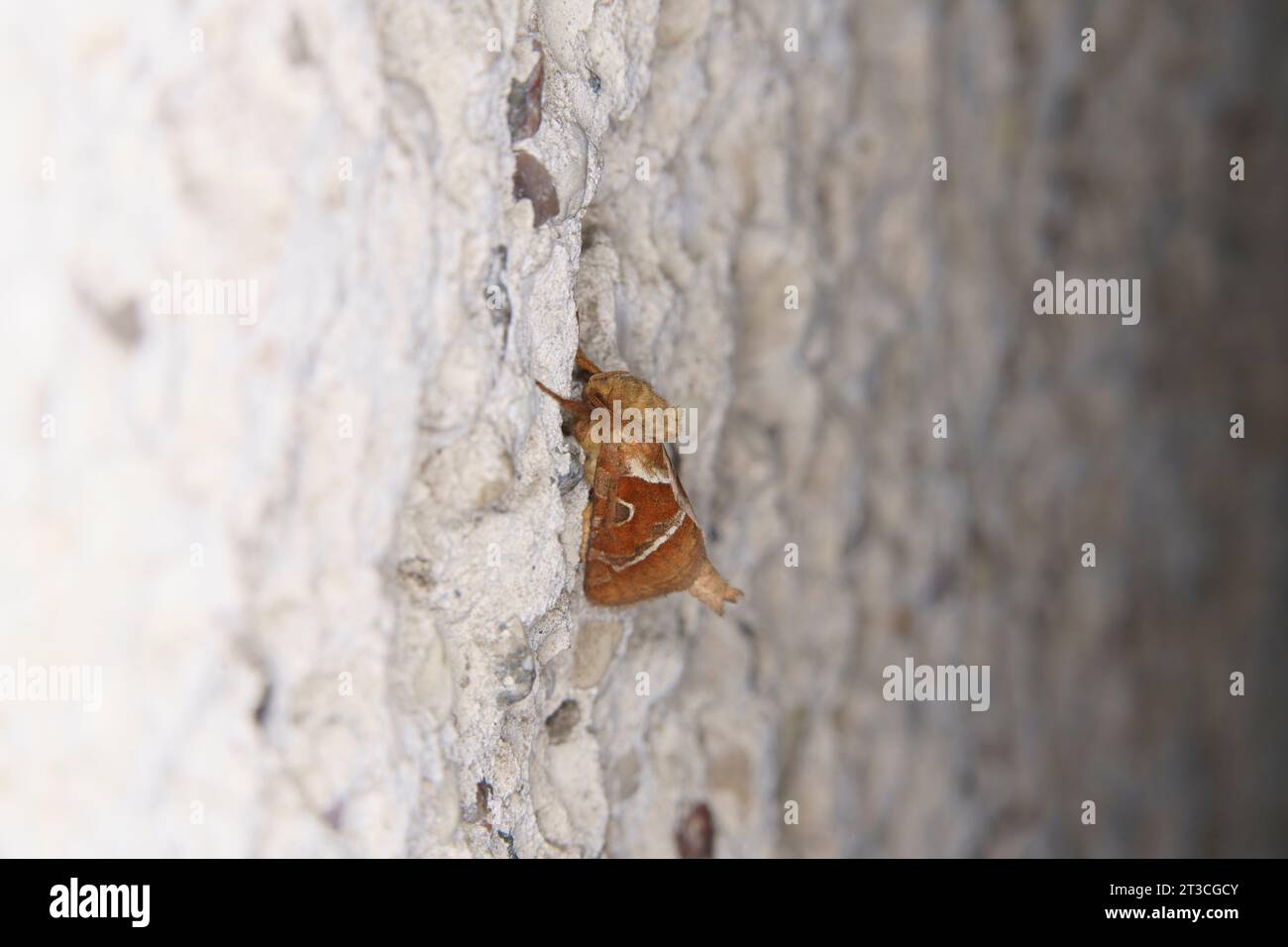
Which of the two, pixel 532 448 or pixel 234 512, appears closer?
pixel 234 512

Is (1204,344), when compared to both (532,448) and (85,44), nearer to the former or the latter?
(532,448)
